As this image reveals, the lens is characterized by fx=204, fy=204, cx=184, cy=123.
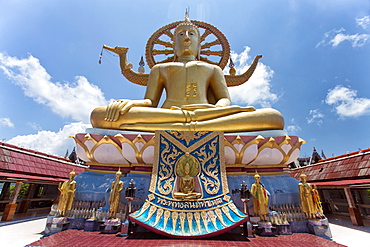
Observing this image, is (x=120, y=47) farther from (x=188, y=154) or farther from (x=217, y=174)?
(x=217, y=174)

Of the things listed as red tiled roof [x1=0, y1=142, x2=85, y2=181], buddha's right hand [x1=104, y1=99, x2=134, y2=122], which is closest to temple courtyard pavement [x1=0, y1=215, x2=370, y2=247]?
red tiled roof [x1=0, y1=142, x2=85, y2=181]

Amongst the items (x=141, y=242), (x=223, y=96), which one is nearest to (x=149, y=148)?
(x=141, y=242)

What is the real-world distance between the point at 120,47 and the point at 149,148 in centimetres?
531

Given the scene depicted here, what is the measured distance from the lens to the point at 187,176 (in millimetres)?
4707

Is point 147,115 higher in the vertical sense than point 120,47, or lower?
lower

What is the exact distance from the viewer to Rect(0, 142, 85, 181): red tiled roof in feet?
20.7

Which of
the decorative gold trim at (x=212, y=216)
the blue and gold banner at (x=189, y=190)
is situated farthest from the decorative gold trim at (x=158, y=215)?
the decorative gold trim at (x=212, y=216)

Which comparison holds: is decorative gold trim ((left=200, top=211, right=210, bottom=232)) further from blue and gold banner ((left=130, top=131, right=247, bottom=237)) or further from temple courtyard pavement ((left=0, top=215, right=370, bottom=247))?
temple courtyard pavement ((left=0, top=215, right=370, bottom=247))

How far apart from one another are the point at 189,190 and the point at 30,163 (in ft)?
20.0

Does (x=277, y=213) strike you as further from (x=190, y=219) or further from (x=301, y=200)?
(x=190, y=219)

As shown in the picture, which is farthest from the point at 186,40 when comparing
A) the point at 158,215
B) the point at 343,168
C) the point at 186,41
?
the point at 343,168

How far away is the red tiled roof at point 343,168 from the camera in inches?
256

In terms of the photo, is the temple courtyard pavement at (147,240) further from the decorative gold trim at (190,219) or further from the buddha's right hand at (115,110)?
the buddha's right hand at (115,110)

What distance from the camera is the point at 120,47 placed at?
8461 mm
